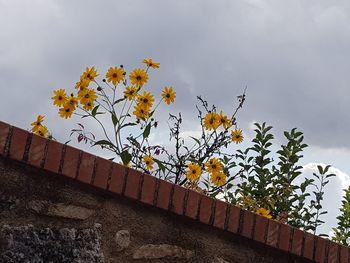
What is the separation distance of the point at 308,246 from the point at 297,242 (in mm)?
96

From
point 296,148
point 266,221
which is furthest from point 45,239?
point 296,148

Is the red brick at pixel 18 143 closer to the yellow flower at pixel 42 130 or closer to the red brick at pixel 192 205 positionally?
the red brick at pixel 192 205

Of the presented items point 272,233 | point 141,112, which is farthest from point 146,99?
point 272,233

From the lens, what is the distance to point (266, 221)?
399 cm

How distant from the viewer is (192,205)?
3682mm

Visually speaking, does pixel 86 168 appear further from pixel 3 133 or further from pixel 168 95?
pixel 168 95

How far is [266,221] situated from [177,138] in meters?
1.90

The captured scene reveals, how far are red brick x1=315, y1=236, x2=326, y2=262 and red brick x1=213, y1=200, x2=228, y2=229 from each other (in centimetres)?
75

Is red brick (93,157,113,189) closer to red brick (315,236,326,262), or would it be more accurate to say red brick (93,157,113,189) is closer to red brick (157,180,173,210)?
red brick (157,180,173,210)

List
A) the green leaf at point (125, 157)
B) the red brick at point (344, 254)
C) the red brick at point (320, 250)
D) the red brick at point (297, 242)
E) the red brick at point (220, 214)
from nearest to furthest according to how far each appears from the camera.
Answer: the red brick at point (220, 214) → the red brick at point (297, 242) → the red brick at point (320, 250) → the red brick at point (344, 254) → the green leaf at point (125, 157)

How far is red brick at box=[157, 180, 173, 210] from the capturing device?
357 cm

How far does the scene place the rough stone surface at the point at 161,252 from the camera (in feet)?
11.6

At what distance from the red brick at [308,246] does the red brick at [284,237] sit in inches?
5.7

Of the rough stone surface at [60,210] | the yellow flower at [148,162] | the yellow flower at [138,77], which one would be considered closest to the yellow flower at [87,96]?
the yellow flower at [138,77]
